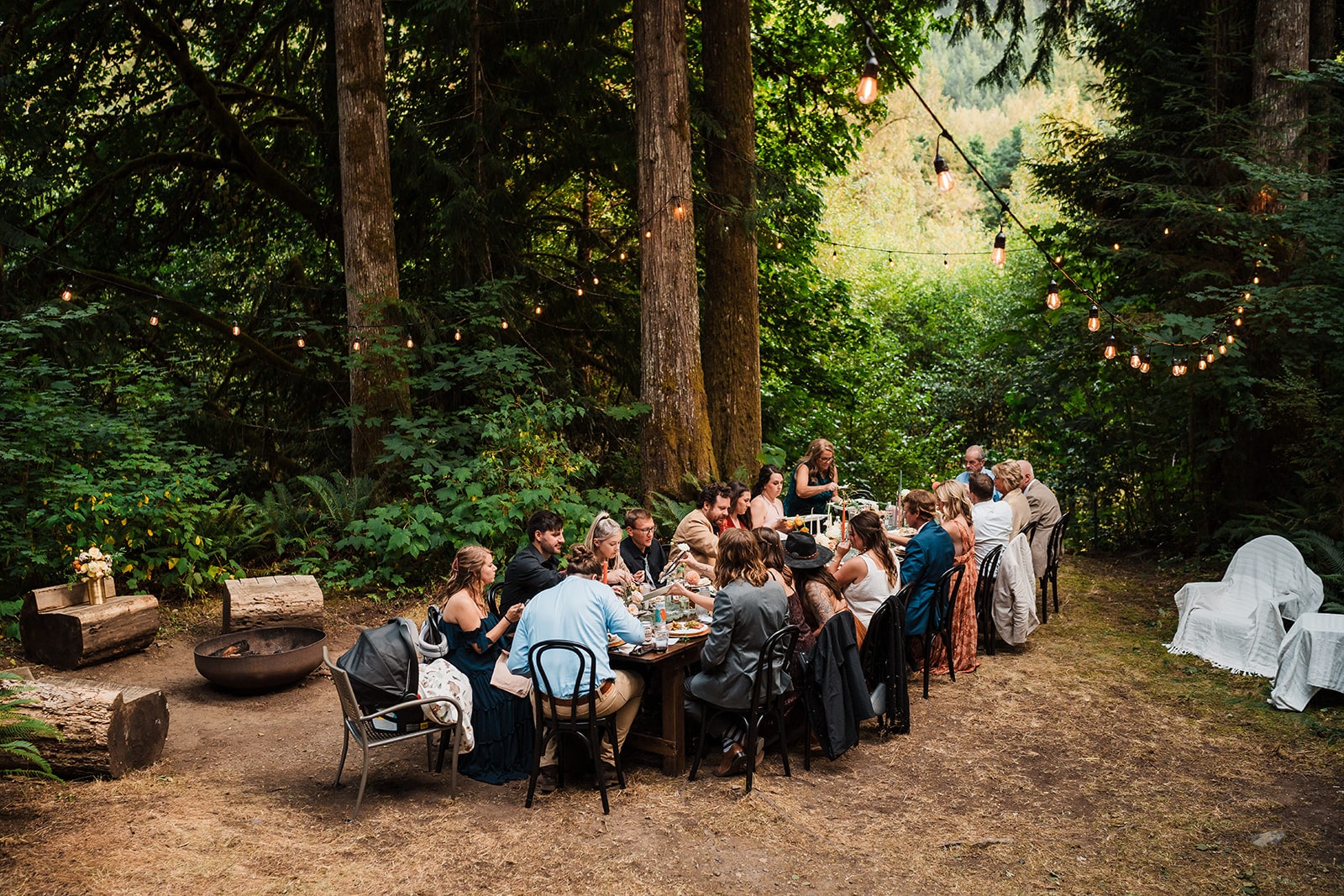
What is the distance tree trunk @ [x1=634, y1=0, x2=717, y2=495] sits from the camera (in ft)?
29.5

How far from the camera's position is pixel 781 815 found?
15.7 feet

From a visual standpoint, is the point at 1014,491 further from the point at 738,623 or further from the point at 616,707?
the point at 616,707

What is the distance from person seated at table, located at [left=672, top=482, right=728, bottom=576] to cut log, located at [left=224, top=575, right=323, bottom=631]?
9.77ft

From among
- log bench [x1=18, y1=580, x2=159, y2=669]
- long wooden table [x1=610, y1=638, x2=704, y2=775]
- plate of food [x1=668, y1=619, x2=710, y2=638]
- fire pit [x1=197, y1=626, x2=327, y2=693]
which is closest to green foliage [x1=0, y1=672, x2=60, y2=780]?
fire pit [x1=197, y1=626, x2=327, y2=693]

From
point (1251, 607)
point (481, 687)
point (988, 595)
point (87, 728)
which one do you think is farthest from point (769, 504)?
point (87, 728)

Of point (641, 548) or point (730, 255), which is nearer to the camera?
point (641, 548)

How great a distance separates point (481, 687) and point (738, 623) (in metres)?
1.53

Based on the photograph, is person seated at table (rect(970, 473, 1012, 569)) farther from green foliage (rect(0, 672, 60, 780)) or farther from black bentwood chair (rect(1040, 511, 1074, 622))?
green foliage (rect(0, 672, 60, 780))

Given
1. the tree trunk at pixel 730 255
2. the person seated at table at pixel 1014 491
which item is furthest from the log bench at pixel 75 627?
the person seated at table at pixel 1014 491

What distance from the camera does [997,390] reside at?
14828mm

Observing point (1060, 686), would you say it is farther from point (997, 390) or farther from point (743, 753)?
point (997, 390)

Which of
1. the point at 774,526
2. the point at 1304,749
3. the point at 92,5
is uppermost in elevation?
the point at 92,5

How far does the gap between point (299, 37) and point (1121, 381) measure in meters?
11.5

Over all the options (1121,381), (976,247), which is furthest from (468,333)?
(976,247)
